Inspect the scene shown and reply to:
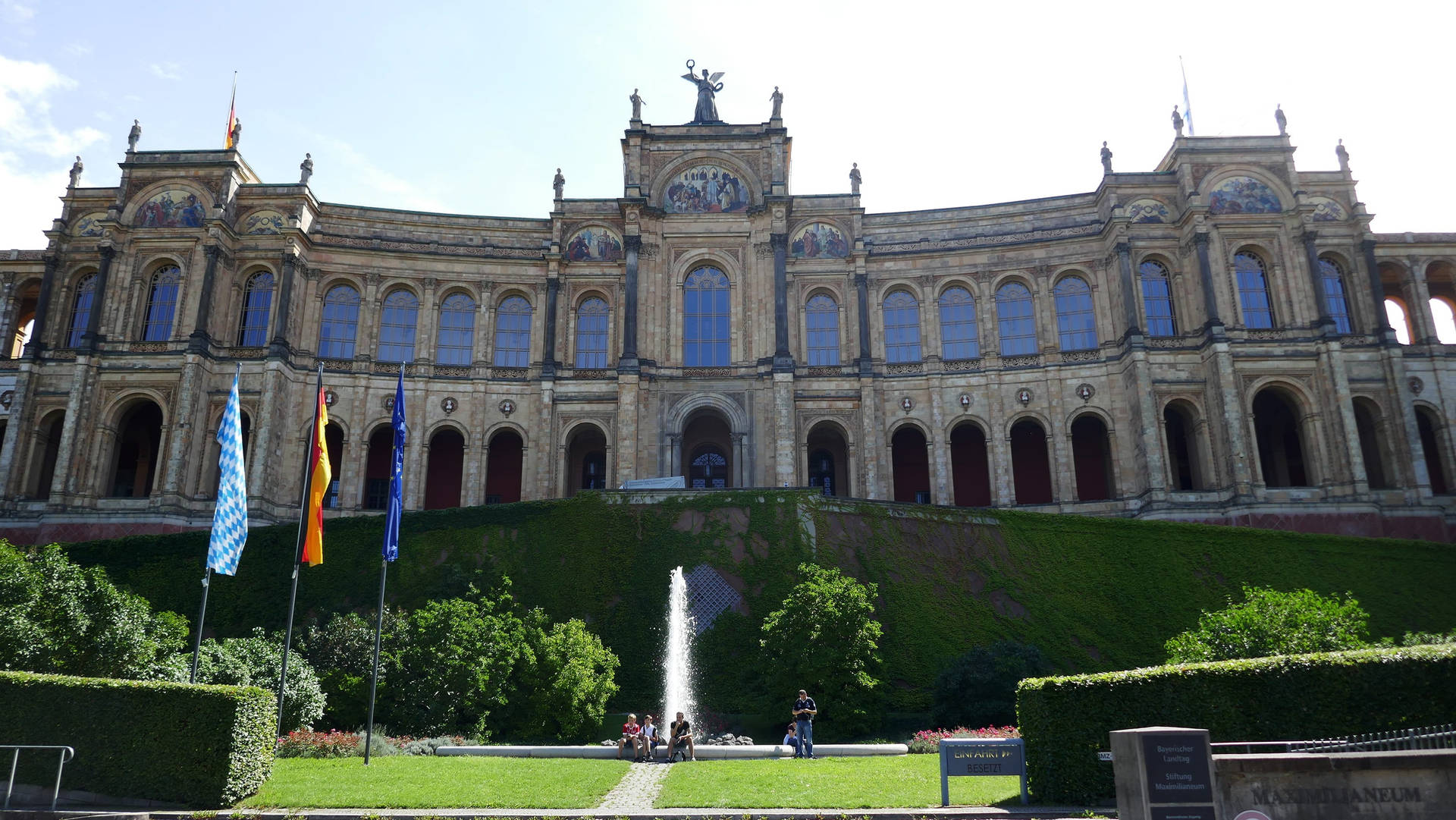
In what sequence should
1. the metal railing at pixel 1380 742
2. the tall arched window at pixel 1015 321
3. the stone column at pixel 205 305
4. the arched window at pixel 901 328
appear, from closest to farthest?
the metal railing at pixel 1380 742 < the stone column at pixel 205 305 < the tall arched window at pixel 1015 321 < the arched window at pixel 901 328

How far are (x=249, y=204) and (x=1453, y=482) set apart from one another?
61.3 meters

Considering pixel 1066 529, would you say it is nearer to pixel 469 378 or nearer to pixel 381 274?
pixel 469 378

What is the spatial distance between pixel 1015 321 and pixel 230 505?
39.6 meters

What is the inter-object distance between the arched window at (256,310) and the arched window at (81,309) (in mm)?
7190

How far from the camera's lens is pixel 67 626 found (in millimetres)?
21359

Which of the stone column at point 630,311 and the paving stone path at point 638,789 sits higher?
the stone column at point 630,311

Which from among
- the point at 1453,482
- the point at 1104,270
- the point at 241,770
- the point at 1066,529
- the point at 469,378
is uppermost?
the point at 1104,270

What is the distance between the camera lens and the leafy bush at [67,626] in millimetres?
20531

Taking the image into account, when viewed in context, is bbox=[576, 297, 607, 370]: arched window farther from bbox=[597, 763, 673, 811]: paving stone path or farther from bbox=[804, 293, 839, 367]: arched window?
bbox=[597, 763, 673, 811]: paving stone path

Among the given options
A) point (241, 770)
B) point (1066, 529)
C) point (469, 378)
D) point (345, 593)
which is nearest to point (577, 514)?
point (345, 593)

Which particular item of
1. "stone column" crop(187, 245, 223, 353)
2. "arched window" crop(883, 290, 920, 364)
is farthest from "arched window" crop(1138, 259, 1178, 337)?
"stone column" crop(187, 245, 223, 353)

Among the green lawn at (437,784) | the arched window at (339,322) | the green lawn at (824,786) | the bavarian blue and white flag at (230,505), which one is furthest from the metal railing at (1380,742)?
the arched window at (339,322)

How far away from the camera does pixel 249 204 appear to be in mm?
48906

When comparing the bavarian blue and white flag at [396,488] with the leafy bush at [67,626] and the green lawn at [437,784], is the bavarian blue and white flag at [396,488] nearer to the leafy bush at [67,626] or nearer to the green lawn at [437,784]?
the green lawn at [437,784]
